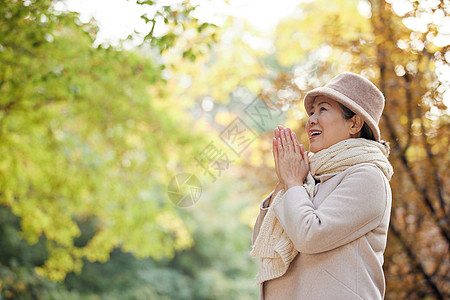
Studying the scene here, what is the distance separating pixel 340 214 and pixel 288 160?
0.83 ft

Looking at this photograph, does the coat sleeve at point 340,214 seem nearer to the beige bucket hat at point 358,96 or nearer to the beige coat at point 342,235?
the beige coat at point 342,235

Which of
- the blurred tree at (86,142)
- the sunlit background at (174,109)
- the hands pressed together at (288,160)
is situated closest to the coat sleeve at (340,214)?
the hands pressed together at (288,160)

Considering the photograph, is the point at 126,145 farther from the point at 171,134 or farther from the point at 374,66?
the point at 374,66

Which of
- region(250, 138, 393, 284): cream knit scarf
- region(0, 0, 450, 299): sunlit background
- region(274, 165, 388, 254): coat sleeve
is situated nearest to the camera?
region(274, 165, 388, 254): coat sleeve

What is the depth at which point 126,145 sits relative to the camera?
5238 mm

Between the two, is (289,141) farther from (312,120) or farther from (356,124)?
(356,124)

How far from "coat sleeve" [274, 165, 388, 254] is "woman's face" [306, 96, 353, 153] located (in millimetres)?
139

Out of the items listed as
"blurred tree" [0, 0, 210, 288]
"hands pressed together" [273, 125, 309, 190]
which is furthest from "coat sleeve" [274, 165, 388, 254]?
"blurred tree" [0, 0, 210, 288]

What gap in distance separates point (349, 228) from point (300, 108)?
246 cm

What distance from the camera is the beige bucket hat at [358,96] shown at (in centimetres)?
135

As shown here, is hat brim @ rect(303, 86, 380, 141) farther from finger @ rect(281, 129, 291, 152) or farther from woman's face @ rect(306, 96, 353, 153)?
finger @ rect(281, 129, 291, 152)

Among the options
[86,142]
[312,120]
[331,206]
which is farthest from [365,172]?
[86,142]

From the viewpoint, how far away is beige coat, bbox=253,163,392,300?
1223 mm

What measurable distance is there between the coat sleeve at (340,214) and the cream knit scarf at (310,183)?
5 cm
